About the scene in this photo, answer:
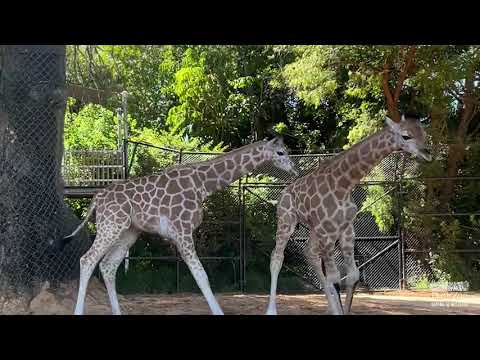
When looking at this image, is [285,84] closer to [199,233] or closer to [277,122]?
[277,122]

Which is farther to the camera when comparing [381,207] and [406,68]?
[406,68]

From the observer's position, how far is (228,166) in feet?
27.2

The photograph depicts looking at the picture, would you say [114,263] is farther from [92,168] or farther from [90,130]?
[90,130]

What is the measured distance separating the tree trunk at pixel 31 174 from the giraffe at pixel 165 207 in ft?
1.84

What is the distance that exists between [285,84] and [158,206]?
930 centimetres

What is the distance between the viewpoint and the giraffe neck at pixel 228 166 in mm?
8219

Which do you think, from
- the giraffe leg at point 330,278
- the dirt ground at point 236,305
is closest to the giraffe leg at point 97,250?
the dirt ground at point 236,305

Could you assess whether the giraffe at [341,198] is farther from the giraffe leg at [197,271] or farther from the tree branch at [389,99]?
the tree branch at [389,99]

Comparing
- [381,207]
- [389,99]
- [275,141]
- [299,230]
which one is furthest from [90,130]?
[275,141]

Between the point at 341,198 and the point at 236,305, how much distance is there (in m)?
2.30

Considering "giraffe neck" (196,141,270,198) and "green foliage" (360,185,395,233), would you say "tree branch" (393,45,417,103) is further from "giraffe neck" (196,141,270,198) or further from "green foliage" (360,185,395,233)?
"giraffe neck" (196,141,270,198)

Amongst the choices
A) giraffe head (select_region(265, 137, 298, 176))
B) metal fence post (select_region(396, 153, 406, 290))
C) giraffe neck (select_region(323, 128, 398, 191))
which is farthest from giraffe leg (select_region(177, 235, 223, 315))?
metal fence post (select_region(396, 153, 406, 290))

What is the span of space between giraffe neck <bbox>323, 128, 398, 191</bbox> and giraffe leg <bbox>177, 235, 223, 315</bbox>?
6.48 ft
